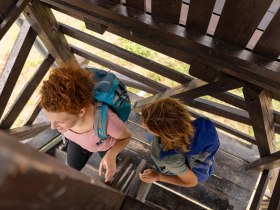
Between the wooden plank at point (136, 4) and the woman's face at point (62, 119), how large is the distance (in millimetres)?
833

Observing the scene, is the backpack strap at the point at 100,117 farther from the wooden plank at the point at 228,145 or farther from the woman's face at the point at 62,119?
the wooden plank at the point at 228,145

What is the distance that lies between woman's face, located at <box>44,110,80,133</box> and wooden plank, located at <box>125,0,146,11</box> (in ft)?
2.73

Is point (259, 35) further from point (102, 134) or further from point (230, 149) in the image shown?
point (230, 149)

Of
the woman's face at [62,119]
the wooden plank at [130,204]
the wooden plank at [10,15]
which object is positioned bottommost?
the wooden plank at [130,204]

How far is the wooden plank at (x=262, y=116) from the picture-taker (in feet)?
7.27

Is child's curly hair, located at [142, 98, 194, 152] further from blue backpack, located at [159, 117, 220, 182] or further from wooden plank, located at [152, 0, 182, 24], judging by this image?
wooden plank, located at [152, 0, 182, 24]

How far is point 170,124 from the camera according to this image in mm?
1827

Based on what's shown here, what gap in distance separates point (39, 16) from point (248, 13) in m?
1.78

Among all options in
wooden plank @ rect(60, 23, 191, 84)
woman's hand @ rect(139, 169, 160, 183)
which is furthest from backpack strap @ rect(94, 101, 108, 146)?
wooden plank @ rect(60, 23, 191, 84)

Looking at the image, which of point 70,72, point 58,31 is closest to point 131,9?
point 70,72

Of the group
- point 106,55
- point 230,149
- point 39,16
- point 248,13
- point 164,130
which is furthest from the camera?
point 106,55

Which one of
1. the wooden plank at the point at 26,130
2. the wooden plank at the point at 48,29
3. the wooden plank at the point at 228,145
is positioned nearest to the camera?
the wooden plank at the point at 48,29

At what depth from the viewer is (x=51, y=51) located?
10.7 ft

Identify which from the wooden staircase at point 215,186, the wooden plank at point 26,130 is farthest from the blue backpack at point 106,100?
the wooden plank at point 26,130
